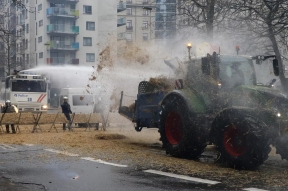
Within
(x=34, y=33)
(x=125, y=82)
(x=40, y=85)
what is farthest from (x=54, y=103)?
(x=125, y=82)

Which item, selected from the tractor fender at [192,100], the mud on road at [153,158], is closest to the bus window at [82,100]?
the mud on road at [153,158]

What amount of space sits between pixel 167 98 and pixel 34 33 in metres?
54.7

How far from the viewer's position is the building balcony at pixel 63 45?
60.0 meters

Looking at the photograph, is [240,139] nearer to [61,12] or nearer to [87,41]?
[61,12]

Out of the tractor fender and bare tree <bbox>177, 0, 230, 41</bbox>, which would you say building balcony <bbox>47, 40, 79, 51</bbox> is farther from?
the tractor fender

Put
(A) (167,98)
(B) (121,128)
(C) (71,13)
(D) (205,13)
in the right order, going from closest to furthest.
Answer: (A) (167,98), (B) (121,128), (D) (205,13), (C) (71,13)

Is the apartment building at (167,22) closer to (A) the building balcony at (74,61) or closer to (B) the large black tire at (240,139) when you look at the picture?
(B) the large black tire at (240,139)

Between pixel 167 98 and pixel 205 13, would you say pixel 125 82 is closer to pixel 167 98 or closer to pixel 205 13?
pixel 167 98

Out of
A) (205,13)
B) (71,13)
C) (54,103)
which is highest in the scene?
(71,13)

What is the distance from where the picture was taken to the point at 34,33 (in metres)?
63.7

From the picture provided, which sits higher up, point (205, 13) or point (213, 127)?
point (205, 13)

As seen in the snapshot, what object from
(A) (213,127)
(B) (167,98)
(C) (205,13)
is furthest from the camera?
(C) (205,13)

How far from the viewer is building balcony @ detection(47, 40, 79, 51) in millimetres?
60031

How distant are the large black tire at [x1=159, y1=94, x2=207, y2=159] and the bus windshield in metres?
17.9
